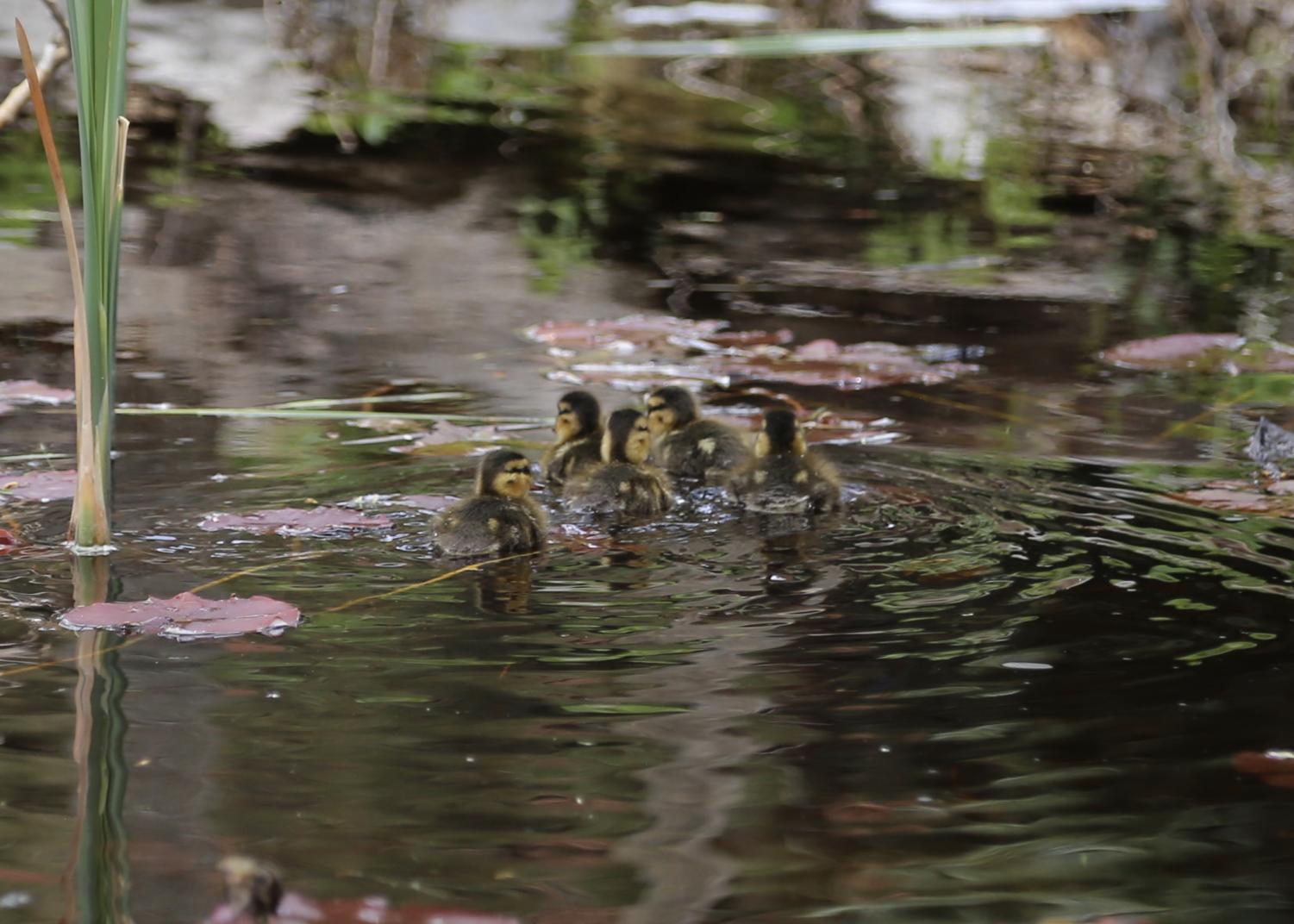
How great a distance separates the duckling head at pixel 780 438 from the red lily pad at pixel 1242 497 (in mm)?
1009

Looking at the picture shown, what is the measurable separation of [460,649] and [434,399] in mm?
2516

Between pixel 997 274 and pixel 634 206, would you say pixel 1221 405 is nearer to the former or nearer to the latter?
pixel 997 274

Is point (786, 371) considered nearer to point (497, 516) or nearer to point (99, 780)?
point (497, 516)

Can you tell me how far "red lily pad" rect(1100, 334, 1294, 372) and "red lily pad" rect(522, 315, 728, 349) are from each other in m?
1.58

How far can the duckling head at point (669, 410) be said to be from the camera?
585 centimetres

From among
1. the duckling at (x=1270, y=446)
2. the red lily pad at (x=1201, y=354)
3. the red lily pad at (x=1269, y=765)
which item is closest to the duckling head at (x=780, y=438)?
the duckling at (x=1270, y=446)

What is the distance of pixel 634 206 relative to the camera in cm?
1058

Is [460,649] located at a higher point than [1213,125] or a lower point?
lower

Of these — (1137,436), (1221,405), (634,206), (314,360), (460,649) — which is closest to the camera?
(460,649)

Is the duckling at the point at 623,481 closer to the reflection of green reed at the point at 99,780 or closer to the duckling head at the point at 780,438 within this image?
the duckling head at the point at 780,438

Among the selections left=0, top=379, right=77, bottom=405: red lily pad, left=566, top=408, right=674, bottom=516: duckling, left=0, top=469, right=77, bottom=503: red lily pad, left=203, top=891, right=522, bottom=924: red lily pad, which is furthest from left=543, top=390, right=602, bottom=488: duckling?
left=203, top=891, right=522, bottom=924: red lily pad

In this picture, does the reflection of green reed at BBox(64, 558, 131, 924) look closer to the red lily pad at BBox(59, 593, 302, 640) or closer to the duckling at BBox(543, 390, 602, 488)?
the red lily pad at BBox(59, 593, 302, 640)

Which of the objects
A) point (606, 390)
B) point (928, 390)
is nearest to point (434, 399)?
point (606, 390)

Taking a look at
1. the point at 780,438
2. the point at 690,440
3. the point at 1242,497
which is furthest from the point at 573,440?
the point at 1242,497
